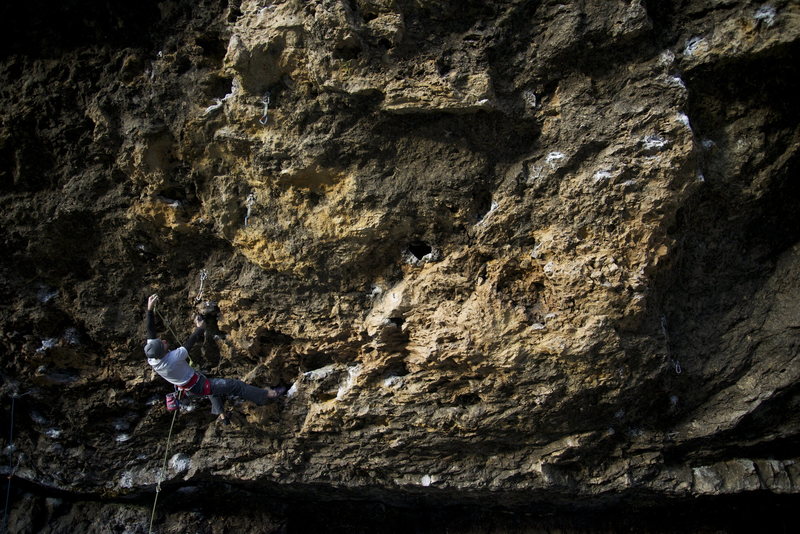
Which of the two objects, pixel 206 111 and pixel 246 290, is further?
pixel 246 290

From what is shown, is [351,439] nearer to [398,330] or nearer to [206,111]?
[398,330]

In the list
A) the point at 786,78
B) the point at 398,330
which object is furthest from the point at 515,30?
the point at 398,330

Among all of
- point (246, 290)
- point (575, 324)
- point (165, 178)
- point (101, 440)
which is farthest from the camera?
point (101, 440)

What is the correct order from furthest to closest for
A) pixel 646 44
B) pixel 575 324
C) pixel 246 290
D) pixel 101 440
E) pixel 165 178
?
pixel 101 440 → pixel 246 290 → pixel 165 178 → pixel 575 324 → pixel 646 44

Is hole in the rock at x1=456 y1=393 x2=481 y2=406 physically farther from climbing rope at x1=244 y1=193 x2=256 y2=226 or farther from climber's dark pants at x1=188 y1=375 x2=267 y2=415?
climbing rope at x1=244 y1=193 x2=256 y2=226

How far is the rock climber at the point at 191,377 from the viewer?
139 inches

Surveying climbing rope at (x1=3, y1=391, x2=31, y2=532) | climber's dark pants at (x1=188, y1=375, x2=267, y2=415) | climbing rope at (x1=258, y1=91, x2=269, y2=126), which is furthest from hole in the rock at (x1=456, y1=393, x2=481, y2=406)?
climbing rope at (x1=3, y1=391, x2=31, y2=532)

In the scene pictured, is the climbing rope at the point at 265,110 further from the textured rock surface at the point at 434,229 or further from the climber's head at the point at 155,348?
the climber's head at the point at 155,348

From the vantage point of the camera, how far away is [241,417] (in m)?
4.25

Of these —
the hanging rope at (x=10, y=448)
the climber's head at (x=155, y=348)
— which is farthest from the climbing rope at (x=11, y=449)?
the climber's head at (x=155, y=348)

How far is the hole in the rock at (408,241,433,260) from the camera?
3492mm

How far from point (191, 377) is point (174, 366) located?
19 cm

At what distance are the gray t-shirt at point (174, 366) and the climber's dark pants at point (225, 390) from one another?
0.12 meters

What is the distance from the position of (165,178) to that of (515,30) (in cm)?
245
